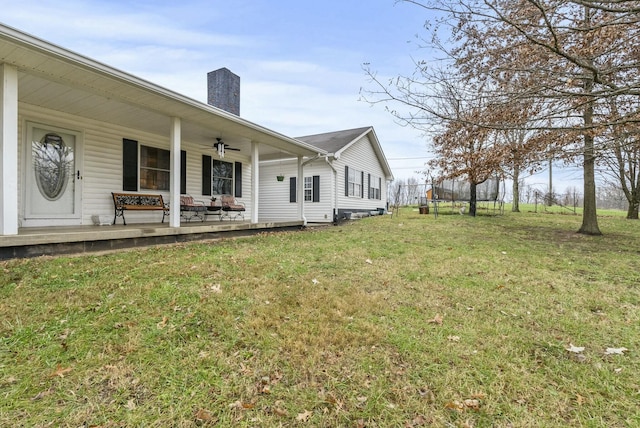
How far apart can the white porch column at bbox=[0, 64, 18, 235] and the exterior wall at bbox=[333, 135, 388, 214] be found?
9.69 metres

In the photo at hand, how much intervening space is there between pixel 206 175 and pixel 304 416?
8773 millimetres

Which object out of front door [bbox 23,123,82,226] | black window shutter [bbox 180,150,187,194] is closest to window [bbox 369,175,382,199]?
black window shutter [bbox 180,150,187,194]

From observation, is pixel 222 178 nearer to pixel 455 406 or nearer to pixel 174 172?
pixel 174 172

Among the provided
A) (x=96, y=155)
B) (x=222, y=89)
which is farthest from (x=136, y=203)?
(x=222, y=89)

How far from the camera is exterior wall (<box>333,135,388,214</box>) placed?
42.5 feet

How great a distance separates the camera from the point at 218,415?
5.60 ft

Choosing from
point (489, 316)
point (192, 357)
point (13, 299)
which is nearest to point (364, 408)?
point (192, 357)

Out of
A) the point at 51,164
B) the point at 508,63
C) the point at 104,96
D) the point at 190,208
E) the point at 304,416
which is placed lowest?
the point at 304,416

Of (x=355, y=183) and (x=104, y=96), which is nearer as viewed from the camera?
(x=104, y=96)

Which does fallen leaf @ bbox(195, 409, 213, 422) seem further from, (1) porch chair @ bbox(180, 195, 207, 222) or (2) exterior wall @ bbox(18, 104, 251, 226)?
(1) porch chair @ bbox(180, 195, 207, 222)

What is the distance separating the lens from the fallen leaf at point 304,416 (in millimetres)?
1684

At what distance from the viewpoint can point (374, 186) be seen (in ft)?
55.0

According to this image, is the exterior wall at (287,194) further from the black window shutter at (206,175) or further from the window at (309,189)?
the black window shutter at (206,175)

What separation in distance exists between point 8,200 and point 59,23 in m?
7.48
